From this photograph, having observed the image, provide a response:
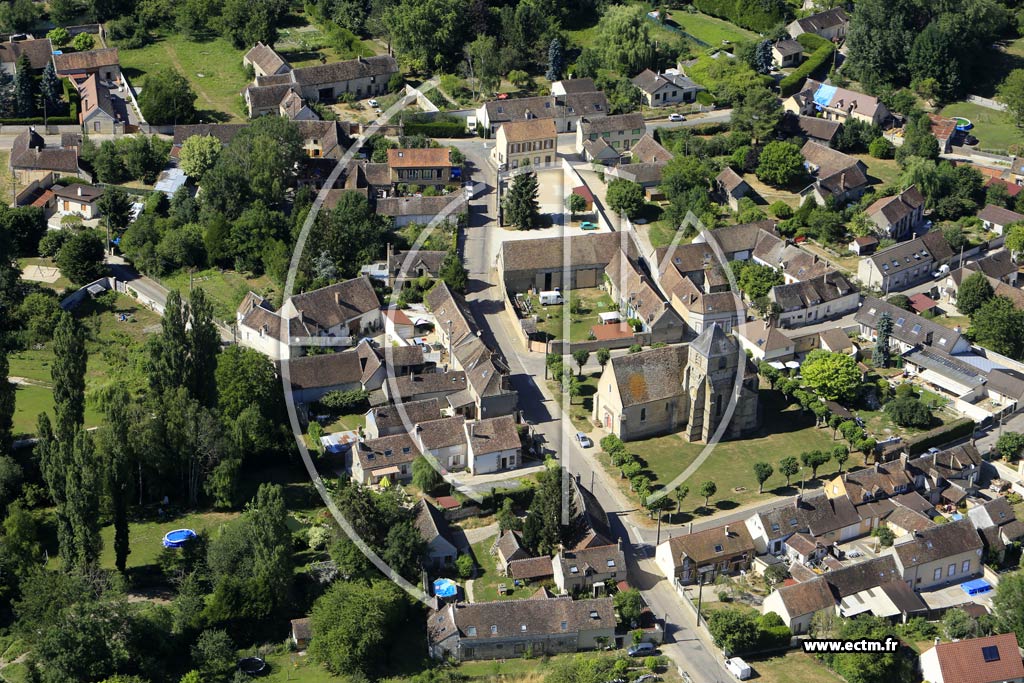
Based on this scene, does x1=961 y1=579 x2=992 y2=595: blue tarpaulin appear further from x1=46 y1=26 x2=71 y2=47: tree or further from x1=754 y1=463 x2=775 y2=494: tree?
x1=46 y1=26 x2=71 y2=47: tree

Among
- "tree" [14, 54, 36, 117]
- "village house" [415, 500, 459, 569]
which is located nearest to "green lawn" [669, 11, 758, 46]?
"tree" [14, 54, 36, 117]

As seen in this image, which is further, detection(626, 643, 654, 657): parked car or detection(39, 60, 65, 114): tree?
detection(39, 60, 65, 114): tree

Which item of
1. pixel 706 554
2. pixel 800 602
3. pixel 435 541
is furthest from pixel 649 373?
pixel 800 602

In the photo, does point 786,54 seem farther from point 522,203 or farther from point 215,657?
point 215,657

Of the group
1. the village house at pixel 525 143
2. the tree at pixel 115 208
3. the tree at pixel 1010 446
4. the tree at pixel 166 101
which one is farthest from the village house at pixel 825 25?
the tree at pixel 115 208

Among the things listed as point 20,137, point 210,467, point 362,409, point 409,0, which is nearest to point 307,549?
point 210,467

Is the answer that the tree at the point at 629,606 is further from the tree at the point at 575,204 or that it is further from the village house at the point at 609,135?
the village house at the point at 609,135
